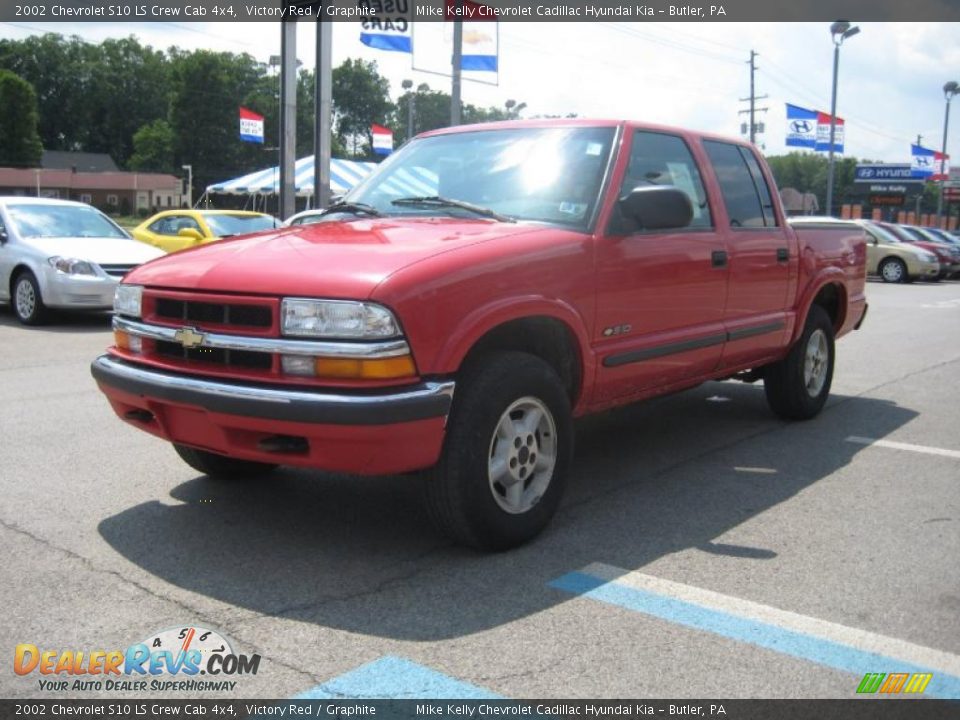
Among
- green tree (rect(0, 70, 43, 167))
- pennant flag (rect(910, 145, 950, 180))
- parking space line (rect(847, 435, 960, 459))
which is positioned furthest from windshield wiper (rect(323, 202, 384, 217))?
green tree (rect(0, 70, 43, 167))

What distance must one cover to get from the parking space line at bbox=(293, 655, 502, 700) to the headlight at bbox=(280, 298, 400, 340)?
1168 millimetres

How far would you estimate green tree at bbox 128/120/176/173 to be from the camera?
332ft

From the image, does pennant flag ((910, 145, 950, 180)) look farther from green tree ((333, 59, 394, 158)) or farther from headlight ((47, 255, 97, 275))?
green tree ((333, 59, 394, 158))

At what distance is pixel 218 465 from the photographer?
4.72 m

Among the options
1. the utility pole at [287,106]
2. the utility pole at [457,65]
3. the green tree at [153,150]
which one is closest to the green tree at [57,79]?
the green tree at [153,150]

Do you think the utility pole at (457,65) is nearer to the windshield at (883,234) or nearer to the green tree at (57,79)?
the windshield at (883,234)

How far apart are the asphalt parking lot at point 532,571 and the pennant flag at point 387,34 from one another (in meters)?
13.3

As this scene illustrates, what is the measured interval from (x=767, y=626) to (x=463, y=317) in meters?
1.56

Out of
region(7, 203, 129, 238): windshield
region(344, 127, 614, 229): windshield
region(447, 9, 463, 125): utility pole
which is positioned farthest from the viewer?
region(447, 9, 463, 125): utility pole

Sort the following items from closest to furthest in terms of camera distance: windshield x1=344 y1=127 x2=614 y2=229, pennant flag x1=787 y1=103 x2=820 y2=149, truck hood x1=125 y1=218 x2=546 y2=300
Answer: truck hood x1=125 y1=218 x2=546 y2=300 → windshield x1=344 y1=127 x2=614 y2=229 → pennant flag x1=787 y1=103 x2=820 y2=149

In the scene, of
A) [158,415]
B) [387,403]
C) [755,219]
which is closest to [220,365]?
[158,415]

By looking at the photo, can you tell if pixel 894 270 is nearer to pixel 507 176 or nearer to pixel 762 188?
pixel 762 188

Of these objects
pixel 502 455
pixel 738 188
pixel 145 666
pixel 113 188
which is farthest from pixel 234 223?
pixel 113 188

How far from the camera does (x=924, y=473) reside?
17.7 ft
